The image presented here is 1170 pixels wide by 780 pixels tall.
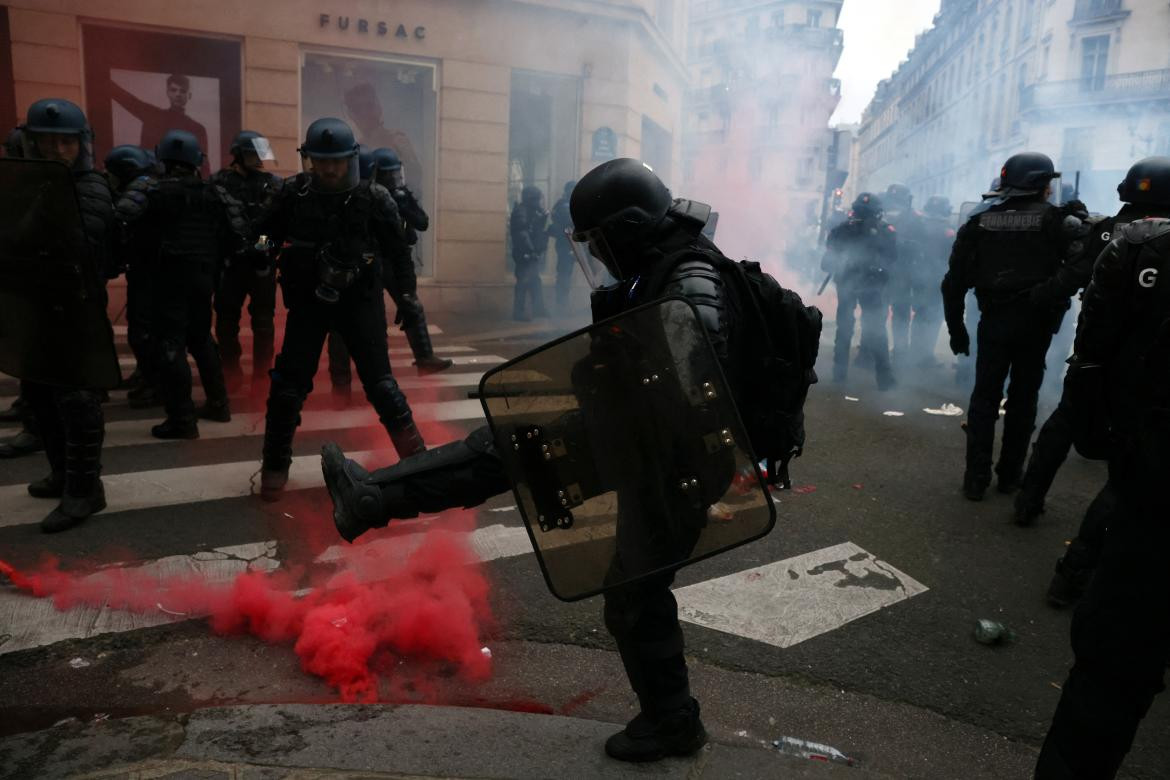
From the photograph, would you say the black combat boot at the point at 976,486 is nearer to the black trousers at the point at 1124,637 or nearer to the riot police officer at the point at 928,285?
the black trousers at the point at 1124,637

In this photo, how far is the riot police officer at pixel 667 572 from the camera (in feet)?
7.34

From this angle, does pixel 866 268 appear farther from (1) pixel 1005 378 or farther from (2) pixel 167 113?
(2) pixel 167 113

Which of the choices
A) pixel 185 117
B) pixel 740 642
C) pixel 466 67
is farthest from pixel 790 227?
pixel 740 642

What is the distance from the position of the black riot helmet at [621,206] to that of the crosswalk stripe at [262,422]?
14.0 ft

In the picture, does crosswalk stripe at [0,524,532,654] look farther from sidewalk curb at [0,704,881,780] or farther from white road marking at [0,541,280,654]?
sidewalk curb at [0,704,881,780]

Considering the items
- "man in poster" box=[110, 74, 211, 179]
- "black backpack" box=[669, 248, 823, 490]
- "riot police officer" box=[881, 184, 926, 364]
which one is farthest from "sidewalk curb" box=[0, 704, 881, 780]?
"man in poster" box=[110, 74, 211, 179]

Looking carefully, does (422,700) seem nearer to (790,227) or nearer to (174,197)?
(174,197)

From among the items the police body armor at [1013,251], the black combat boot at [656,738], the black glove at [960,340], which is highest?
the police body armor at [1013,251]

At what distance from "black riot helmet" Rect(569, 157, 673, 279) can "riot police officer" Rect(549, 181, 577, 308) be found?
1058cm

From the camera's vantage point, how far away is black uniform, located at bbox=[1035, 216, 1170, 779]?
6.66 feet

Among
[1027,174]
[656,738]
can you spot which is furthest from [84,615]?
[1027,174]

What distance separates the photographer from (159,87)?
38.0 ft

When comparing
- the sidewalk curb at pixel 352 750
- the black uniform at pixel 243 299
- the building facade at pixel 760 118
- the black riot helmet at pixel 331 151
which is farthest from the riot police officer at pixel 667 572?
the building facade at pixel 760 118

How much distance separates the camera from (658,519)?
198 cm
